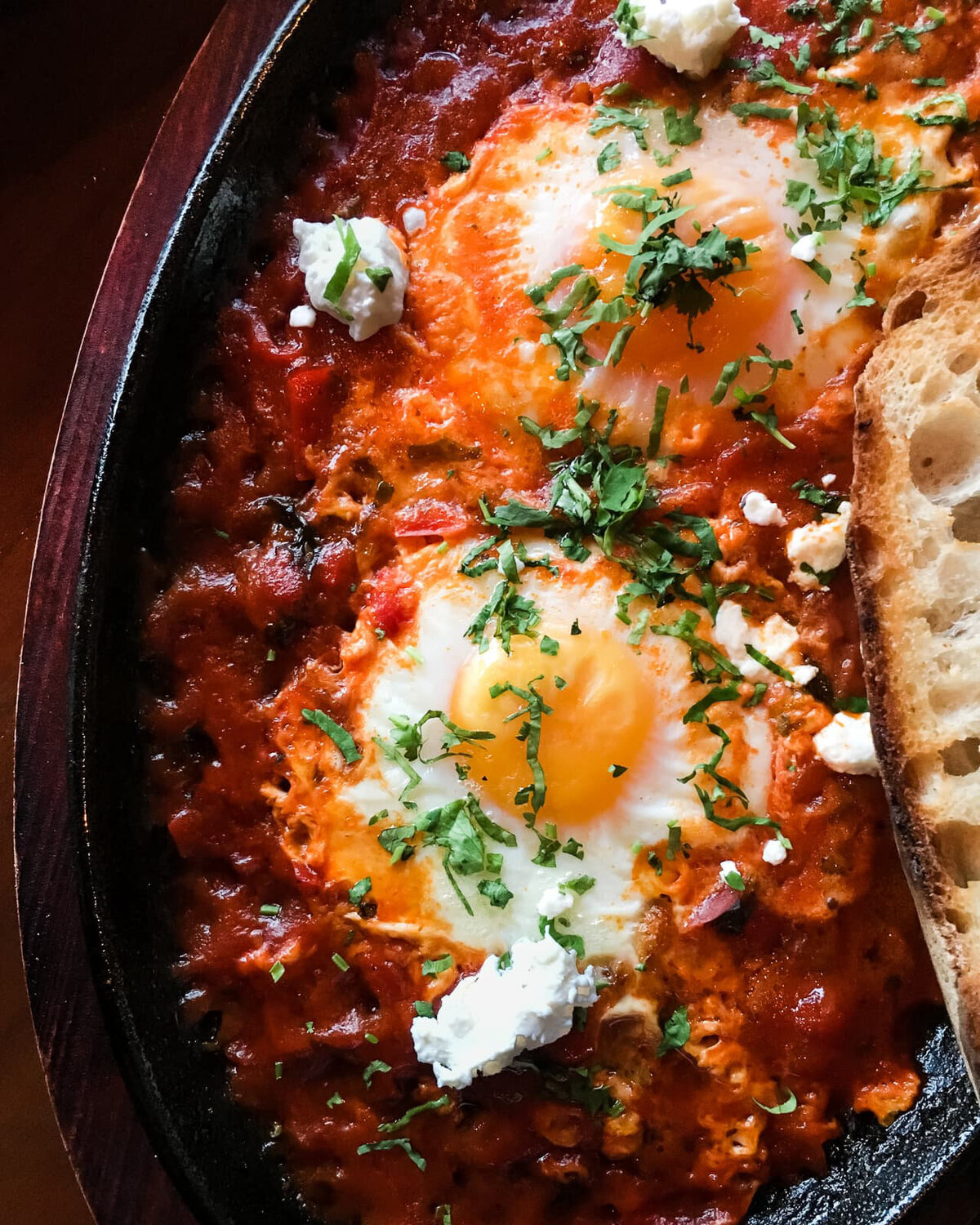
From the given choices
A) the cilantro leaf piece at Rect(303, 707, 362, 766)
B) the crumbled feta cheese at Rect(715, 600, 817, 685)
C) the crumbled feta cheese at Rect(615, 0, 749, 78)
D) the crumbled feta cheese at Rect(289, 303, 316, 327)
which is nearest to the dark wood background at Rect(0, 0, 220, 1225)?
the crumbled feta cheese at Rect(289, 303, 316, 327)

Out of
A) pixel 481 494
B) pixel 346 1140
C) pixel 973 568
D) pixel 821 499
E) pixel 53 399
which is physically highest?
pixel 53 399

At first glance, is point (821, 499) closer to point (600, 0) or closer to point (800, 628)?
point (800, 628)

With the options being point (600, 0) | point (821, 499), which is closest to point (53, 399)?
point (600, 0)

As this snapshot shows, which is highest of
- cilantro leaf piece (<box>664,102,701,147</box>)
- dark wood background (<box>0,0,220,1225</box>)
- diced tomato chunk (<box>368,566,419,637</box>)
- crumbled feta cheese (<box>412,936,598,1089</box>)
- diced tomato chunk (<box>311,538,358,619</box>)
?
dark wood background (<box>0,0,220,1225</box>)

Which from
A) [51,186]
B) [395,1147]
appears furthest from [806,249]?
[395,1147]

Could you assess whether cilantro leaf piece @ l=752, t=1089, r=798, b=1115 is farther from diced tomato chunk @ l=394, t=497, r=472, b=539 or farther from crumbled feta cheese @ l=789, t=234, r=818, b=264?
crumbled feta cheese @ l=789, t=234, r=818, b=264

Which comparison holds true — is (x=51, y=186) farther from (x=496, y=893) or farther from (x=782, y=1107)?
(x=782, y=1107)

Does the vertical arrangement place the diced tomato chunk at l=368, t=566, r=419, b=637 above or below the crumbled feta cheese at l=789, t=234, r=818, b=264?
below
